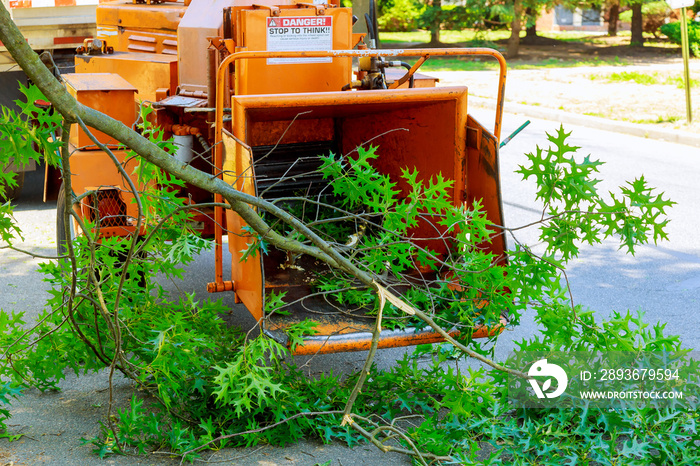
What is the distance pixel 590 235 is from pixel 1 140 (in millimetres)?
2429

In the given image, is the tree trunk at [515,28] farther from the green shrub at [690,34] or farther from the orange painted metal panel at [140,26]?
the orange painted metal panel at [140,26]

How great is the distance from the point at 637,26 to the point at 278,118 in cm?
2274

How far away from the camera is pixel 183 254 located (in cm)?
375

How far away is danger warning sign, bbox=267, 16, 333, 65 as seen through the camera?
13.5 feet

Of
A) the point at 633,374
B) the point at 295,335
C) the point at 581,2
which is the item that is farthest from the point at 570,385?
the point at 581,2

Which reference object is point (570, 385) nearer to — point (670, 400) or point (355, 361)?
point (670, 400)

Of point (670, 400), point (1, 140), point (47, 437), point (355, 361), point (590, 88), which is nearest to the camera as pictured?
point (1, 140)

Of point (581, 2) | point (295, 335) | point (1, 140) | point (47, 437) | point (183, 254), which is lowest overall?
point (47, 437)

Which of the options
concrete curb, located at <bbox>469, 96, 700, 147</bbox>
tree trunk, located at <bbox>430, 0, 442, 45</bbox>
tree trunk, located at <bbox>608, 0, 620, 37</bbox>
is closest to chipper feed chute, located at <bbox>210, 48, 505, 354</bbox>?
concrete curb, located at <bbox>469, 96, 700, 147</bbox>

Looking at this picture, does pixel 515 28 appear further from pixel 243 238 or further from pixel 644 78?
pixel 243 238

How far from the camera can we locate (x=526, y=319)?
195 inches

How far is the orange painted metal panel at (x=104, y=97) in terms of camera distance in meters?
4.40

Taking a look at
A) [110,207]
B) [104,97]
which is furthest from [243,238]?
[104,97]

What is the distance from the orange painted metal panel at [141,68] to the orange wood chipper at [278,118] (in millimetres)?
12
